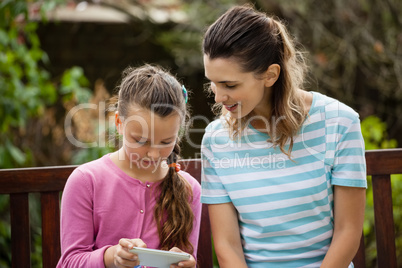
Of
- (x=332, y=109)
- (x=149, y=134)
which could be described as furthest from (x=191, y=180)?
(x=332, y=109)

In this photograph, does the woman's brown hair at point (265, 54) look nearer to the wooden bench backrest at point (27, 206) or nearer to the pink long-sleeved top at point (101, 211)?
the pink long-sleeved top at point (101, 211)

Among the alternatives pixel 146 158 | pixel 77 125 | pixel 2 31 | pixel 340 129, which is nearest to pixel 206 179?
pixel 146 158

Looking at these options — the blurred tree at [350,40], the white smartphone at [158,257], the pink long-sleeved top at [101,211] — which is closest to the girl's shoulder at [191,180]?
the pink long-sleeved top at [101,211]

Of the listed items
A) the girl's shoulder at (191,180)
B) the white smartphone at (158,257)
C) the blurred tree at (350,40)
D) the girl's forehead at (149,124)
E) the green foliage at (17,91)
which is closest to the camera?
the white smartphone at (158,257)

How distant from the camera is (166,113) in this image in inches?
70.0

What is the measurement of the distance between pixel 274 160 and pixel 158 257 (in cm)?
60

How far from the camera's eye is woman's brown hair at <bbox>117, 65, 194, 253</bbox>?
5.90ft

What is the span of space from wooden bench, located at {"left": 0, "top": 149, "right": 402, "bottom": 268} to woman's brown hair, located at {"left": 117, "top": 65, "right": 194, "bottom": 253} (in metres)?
0.28

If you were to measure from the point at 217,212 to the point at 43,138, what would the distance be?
7.64 ft

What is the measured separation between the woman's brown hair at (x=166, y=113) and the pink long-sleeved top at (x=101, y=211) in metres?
0.04

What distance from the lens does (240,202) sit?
6.19 ft

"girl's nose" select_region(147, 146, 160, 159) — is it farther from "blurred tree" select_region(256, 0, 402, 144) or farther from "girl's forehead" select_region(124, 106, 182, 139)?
"blurred tree" select_region(256, 0, 402, 144)

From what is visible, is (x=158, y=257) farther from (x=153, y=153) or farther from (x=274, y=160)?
(x=274, y=160)

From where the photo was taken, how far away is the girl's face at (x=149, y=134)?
1.75m
